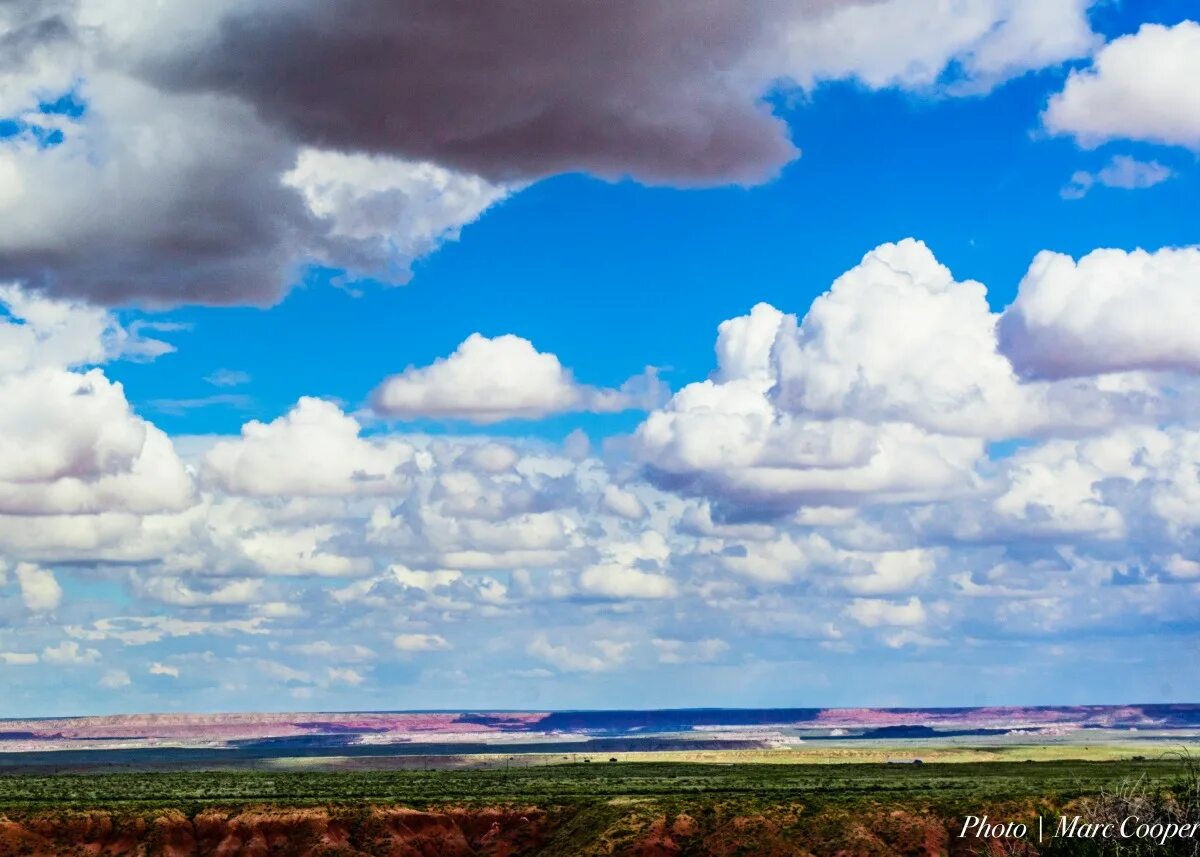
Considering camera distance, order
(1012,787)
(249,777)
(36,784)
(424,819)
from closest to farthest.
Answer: (424,819)
(1012,787)
(36,784)
(249,777)

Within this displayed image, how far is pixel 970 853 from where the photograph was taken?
350ft

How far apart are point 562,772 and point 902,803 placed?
81.1 metres

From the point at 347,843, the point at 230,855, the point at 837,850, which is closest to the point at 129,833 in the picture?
the point at 230,855

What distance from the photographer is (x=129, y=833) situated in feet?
408

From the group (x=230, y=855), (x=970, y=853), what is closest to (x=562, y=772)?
(x=230, y=855)

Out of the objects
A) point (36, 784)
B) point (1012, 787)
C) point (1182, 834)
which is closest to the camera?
point (1182, 834)

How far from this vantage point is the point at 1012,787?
13875 centimetres

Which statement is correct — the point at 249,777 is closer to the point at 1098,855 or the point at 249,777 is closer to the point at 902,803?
the point at 902,803

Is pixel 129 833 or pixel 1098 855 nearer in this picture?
pixel 1098 855

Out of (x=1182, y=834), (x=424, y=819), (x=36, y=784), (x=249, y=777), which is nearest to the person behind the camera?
(x=1182, y=834)

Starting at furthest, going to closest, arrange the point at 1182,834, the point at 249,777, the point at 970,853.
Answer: the point at 249,777
the point at 970,853
the point at 1182,834

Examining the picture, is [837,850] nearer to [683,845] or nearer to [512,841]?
[683,845]

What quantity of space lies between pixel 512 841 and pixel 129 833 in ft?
104

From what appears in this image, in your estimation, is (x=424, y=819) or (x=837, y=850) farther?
(x=424, y=819)
